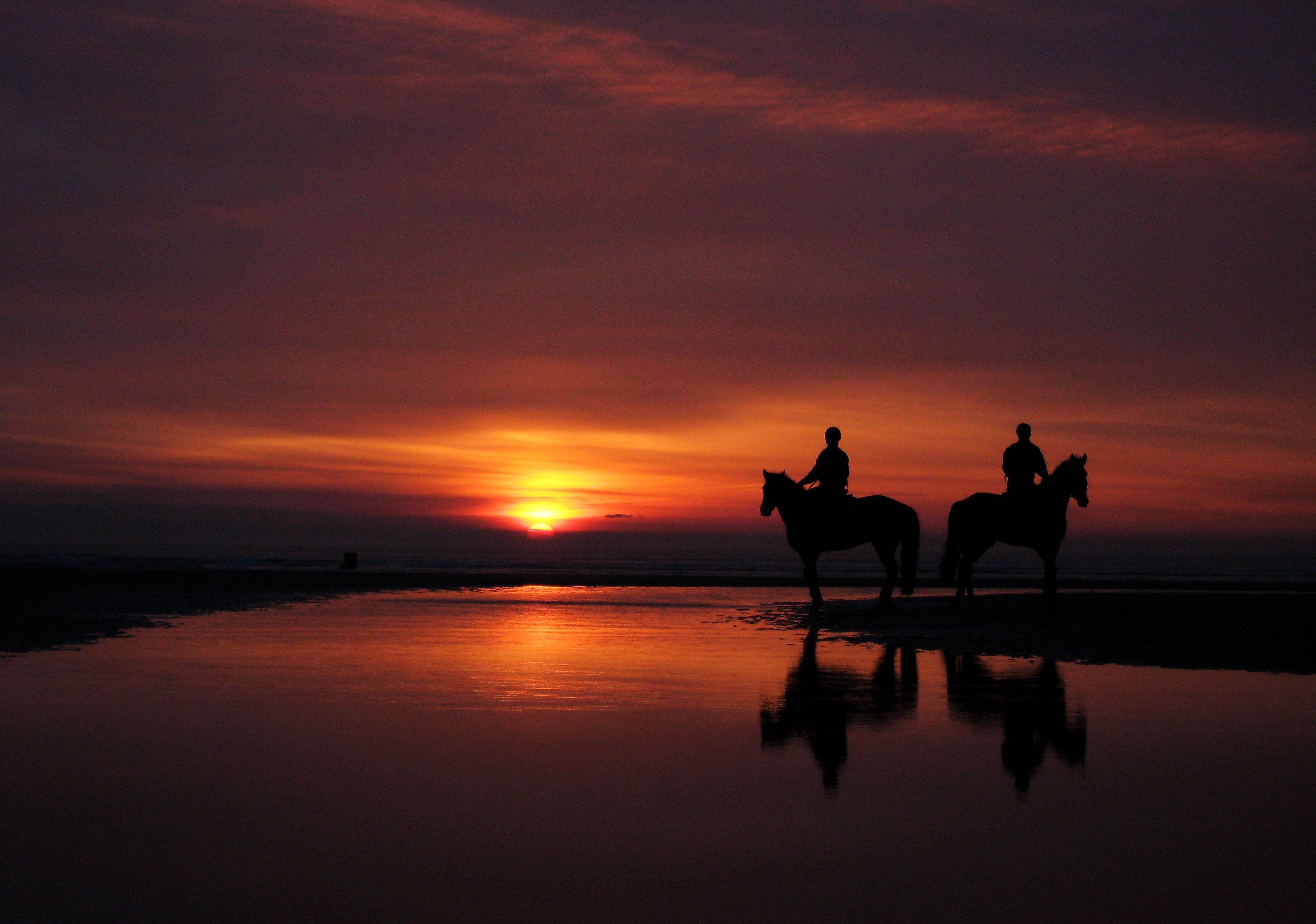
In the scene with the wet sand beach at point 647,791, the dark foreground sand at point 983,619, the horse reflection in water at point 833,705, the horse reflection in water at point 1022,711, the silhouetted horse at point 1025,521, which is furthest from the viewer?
the silhouetted horse at point 1025,521

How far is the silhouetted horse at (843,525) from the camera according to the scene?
63.5 ft

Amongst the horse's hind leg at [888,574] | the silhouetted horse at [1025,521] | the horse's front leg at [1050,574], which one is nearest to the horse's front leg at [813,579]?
the horse's hind leg at [888,574]

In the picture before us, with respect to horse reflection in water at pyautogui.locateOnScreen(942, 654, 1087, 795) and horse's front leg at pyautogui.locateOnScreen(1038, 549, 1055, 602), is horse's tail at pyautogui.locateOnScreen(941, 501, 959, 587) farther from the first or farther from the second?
horse reflection in water at pyautogui.locateOnScreen(942, 654, 1087, 795)

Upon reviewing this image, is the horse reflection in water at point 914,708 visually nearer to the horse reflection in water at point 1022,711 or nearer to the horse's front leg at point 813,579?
the horse reflection in water at point 1022,711

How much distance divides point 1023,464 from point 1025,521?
39.0 inches

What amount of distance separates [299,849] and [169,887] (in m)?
0.58

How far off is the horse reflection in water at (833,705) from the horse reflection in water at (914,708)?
0.01 m

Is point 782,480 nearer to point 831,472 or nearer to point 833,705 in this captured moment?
point 831,472

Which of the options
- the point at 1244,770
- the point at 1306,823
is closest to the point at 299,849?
the point at 1306,823

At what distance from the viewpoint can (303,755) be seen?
652 cm

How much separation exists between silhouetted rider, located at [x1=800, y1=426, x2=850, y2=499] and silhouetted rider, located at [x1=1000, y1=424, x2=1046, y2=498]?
9.12 ft

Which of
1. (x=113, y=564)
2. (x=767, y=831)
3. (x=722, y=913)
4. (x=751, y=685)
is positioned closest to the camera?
(x=722, y=913)

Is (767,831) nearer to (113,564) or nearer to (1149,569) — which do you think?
(113,564)

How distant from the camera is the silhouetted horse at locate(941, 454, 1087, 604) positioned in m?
18.7
